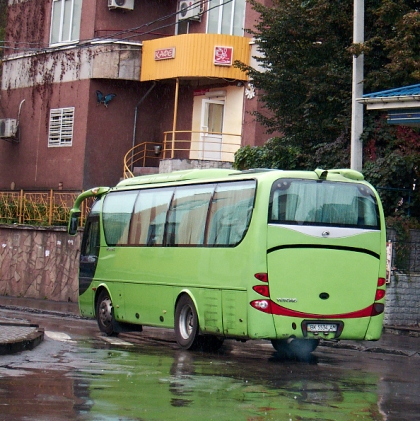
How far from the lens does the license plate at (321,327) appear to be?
46.7 ft

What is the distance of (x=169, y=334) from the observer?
1964cm

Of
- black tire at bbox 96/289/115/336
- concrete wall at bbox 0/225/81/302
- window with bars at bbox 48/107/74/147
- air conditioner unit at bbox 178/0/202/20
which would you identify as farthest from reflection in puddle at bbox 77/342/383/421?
window with bars at bbox 48/107/74/147

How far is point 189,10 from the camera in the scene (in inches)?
1346

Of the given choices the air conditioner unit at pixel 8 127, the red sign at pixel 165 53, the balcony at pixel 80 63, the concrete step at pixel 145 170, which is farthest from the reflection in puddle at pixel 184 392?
the air conditioner unit at pixel 8 127

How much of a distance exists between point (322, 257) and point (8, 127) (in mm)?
24780

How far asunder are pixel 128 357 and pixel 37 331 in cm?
261

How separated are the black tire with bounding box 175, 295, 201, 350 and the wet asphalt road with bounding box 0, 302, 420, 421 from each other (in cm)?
24

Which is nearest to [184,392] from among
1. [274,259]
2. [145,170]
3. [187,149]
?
[274,259]

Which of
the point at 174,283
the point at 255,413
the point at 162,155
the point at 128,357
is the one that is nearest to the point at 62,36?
the point at 162,155

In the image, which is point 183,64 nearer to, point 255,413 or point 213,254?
point 213,254

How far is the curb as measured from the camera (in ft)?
43.2

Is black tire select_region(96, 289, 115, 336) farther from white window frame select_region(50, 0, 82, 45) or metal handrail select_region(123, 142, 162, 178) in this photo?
white window frame select_region(50, 0, 82, 45)

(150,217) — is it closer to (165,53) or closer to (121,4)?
(165,53)

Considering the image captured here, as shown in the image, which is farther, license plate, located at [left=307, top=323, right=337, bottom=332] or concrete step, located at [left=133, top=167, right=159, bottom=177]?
concrete step, located at [left=133, top=167, right=159, bottom=177]
